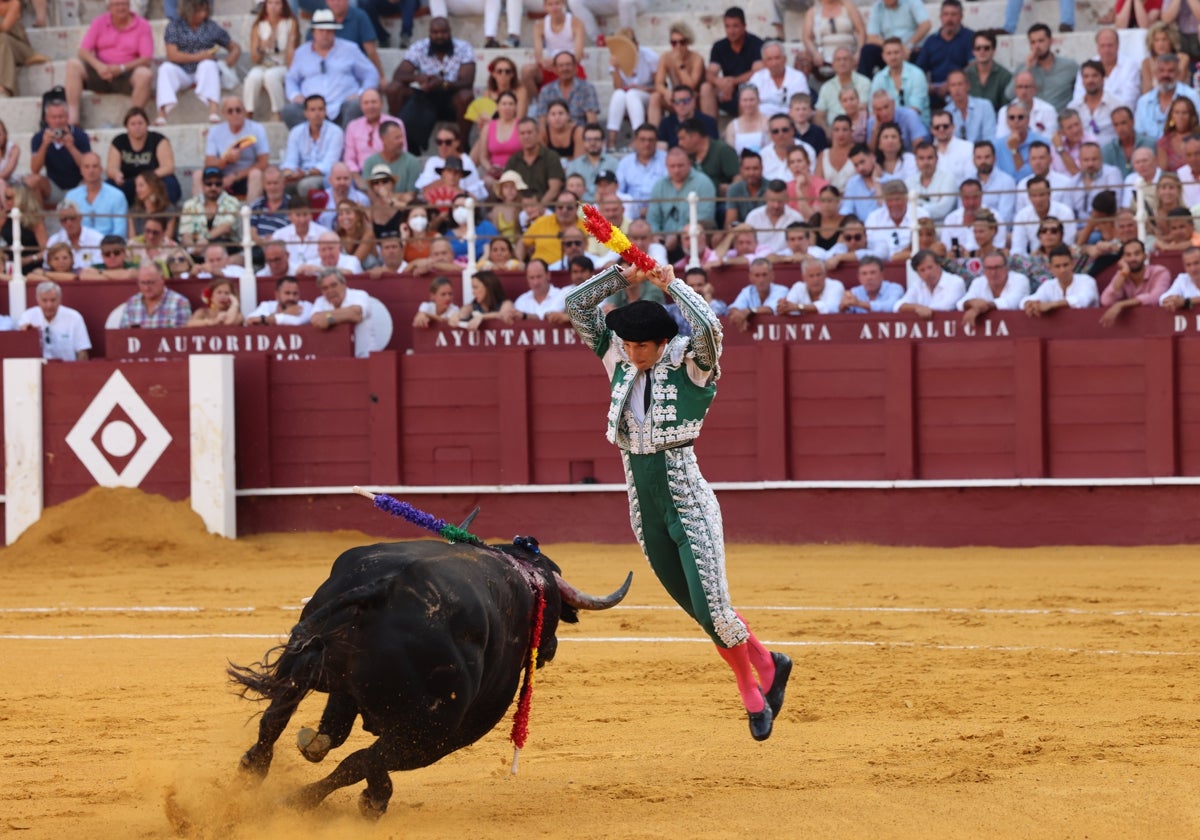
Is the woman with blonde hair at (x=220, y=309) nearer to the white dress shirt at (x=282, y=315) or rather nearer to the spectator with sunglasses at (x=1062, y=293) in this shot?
the white dress shirt at (x=282, y=315)

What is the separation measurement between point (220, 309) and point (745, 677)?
24.2ft

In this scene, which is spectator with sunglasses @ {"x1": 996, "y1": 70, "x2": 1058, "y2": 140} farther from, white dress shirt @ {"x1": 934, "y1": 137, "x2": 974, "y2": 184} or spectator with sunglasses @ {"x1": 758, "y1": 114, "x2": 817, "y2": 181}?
spectator with sunglasses @ {"x1": 758, "y1": 114, "x2": 817, "y2": 181}

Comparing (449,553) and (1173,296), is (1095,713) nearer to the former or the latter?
(449,553)

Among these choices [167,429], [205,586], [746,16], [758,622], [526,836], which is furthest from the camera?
[746,16]

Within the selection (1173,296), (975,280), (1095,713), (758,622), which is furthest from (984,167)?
(1095,713)

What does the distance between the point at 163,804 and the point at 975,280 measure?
279 inches

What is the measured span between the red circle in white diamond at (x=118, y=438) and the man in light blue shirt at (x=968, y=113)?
5803mm

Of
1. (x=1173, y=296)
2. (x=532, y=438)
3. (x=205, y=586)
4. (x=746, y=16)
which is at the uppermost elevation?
(x=746, y=16)

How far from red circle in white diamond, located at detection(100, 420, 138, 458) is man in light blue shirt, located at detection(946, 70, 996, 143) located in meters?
5.80

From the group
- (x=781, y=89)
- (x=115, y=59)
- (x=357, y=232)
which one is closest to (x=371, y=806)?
(x=357, y=232)

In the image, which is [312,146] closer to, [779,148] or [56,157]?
[56,157]

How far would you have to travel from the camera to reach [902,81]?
1208cm

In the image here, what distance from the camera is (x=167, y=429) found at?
11.2 metres

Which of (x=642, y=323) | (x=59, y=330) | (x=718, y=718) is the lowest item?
(x=718, y=718)
